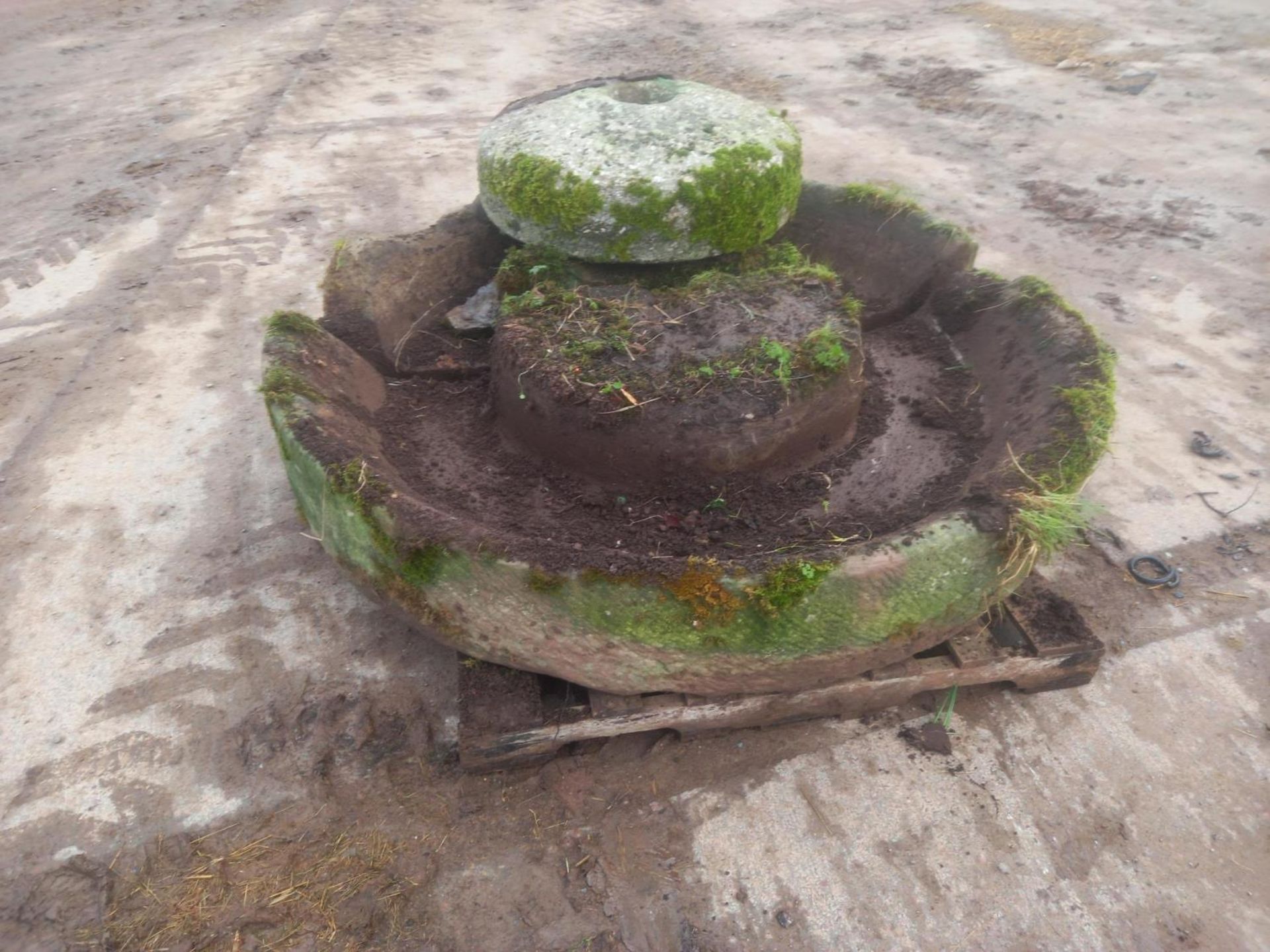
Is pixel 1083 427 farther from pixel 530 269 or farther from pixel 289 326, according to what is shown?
pixel 289 326

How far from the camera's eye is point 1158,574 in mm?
3832

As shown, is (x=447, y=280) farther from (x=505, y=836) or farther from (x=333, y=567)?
(x=505, y=836)

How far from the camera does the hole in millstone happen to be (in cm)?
408

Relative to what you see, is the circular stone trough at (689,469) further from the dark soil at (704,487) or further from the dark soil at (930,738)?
the dark soil at (930,738)

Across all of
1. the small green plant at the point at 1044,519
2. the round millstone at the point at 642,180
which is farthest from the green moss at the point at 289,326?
the small green plant at the point at 1044,519

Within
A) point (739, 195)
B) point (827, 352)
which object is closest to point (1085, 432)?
point (827, 352)

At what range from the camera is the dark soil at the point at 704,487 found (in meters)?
3.02

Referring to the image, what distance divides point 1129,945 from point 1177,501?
251cm

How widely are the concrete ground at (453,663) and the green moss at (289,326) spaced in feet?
3.84

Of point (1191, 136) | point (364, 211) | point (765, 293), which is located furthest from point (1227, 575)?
point (364, 211)

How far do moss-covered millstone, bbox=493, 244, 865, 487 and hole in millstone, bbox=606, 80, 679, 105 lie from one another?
3.91ft

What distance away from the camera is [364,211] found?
279 inches

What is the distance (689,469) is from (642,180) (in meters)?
1.27

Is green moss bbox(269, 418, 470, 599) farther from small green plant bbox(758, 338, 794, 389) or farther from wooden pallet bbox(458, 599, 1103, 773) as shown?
small green plant bbox(758, 338, 794, 389)
